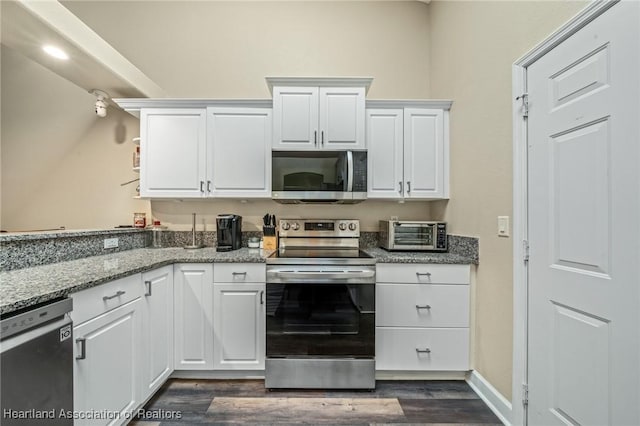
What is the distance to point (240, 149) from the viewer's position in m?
2.39

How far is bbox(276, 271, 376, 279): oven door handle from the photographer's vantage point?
6.27ft

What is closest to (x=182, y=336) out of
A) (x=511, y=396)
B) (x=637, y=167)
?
(x=511, y=396)

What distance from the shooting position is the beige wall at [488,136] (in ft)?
5.23

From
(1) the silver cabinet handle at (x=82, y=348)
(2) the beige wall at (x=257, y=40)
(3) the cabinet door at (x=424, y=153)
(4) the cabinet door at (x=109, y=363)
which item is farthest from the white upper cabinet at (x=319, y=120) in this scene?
(1) the silver cabinet handle at (x=82, y=348)

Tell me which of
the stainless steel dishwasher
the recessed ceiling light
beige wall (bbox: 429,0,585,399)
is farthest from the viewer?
the recessed ceiling light

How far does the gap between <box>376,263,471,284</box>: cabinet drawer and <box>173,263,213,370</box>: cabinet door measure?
1.27 meters

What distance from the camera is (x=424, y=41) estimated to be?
2830 millimetres

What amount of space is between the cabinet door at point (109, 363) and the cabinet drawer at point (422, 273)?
5.13 ft

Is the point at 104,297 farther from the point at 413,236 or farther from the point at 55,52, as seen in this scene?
the point at 413,236

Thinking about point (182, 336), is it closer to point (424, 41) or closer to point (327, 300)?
point (327, 300)

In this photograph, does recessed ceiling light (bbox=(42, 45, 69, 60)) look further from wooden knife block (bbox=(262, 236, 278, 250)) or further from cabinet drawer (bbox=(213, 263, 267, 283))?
wooden knife block (bbox=(262, 236, 278, 250))

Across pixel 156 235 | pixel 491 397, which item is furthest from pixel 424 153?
pixel 156 235

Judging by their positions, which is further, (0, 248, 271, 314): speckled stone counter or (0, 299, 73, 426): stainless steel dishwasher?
(0, 248, 271, 314): speckled stone counter

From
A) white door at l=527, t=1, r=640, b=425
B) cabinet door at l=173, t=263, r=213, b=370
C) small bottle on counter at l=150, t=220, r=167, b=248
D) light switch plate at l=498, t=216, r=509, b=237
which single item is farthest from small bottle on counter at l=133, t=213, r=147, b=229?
white door at l=527, t=1, r=640, b=425
